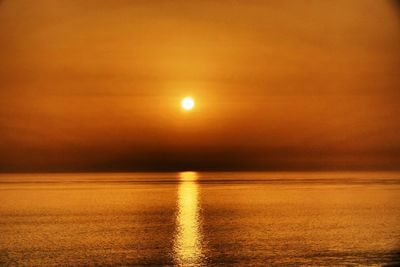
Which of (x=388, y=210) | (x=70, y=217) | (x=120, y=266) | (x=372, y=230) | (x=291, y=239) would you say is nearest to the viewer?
(x=120, y=266)

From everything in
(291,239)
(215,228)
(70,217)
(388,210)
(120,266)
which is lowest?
(120,266)

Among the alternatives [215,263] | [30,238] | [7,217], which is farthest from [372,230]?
[7,217]

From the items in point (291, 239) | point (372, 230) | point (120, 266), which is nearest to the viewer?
point (120, 266)

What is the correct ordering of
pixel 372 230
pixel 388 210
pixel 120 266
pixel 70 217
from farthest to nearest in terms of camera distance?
pixel 388 210 < pixel 70 217 < pixel 372 230 < pixel 120 266

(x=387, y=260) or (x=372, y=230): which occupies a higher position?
(x=372, y=230)

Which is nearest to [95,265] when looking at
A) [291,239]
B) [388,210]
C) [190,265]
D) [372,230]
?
[190,265]

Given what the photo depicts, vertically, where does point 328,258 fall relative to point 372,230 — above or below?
below

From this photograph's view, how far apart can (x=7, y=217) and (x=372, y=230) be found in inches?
541

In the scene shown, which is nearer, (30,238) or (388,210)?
(30,238)

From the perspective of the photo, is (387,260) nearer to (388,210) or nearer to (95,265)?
(95,265)

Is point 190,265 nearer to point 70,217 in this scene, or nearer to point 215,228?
point 215,228

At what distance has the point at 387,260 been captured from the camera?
12250 mm

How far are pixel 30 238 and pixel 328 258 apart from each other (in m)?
8.27

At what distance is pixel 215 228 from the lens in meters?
18.2
